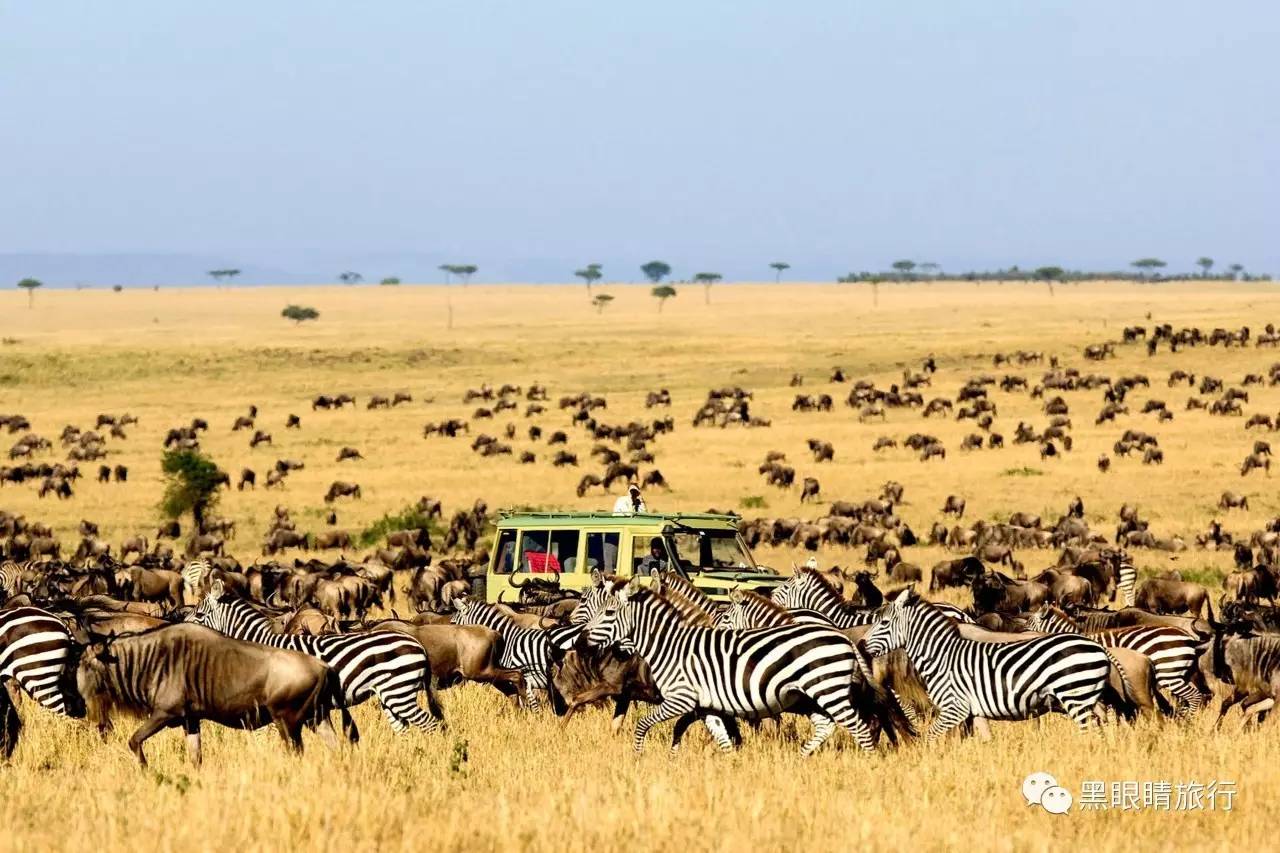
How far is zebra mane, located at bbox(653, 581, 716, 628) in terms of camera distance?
A: 43.2 ft

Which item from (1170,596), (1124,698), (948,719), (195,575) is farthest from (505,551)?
(1170,596)

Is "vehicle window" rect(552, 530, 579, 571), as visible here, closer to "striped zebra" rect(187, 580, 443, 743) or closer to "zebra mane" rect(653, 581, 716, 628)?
"zebra mane" rect(653, 581, 716, 628)

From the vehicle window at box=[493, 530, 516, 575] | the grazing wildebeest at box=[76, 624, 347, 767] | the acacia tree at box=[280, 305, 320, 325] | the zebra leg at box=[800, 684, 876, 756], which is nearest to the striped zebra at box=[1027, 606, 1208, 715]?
the zebra leg at box=[800, 684, 876, 756]

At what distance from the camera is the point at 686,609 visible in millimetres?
13398

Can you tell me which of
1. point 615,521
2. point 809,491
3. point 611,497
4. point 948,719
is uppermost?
point 615,521

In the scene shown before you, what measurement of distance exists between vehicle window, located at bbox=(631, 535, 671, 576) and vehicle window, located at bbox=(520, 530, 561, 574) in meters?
1.16

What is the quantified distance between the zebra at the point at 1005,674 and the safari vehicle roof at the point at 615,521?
517 centimetres

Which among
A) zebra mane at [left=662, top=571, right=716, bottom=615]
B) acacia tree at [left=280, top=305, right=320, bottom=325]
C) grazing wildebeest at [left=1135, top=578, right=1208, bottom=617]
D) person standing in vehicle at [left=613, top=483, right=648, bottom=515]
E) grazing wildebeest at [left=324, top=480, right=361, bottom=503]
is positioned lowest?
grazing wildebeest at [left=324, top=480, right=361, bottom=503]

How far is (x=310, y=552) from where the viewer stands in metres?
36.3

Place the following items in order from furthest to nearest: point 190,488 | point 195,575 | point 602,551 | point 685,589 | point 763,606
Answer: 1. point 190,488
2. point 195,575
3. point 602,551
4. point 685,589
5. point 763,606

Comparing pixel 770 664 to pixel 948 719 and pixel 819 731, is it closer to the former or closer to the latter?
pixel 819 731

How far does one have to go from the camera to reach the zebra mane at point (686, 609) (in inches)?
519

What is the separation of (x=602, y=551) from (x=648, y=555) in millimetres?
970

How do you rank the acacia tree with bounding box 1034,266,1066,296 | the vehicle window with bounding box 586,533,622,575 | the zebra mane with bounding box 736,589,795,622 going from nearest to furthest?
the zebra mane with bounding box 736,589,795,622
the vehicle window with bounding box 586,533,622,575
the acacia tree with bounding box 1034,266,1066,296
